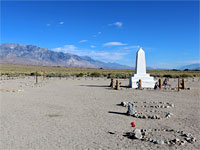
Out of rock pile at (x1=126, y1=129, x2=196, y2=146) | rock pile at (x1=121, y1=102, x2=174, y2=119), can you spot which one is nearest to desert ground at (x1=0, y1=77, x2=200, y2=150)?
rock pile at (x1=126, y1=129, x2=196, y2=146)

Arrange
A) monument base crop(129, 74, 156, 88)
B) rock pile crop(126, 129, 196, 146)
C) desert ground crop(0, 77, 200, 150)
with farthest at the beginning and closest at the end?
monument base crop(129, 74, 156, 88), rock pile crop(126, 129, 196, 146), desert ground crop(0, 77, 200, 150)

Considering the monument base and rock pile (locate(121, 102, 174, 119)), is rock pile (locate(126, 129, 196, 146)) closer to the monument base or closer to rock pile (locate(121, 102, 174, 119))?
rock pile (locate(121, 102, 174, 119))

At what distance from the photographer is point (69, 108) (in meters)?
12.5

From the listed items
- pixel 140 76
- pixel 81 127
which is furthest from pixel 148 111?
pixel 140 76

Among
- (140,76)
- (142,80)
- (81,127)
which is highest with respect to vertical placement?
(140,76)

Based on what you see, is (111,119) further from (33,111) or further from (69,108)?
(33,111)

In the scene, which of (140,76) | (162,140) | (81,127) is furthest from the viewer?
(140,76)

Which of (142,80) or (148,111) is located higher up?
(142,80)

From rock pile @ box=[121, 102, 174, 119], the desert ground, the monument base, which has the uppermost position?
the monument base

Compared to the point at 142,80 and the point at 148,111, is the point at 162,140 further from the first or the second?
the point at 142,80

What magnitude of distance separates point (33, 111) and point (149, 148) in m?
7.04

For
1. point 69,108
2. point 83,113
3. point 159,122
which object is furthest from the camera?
point 69,108

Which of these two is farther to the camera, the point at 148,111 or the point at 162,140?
the point at 148,111

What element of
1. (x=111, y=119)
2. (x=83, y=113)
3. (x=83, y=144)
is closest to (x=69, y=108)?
(x=83, y=113)
